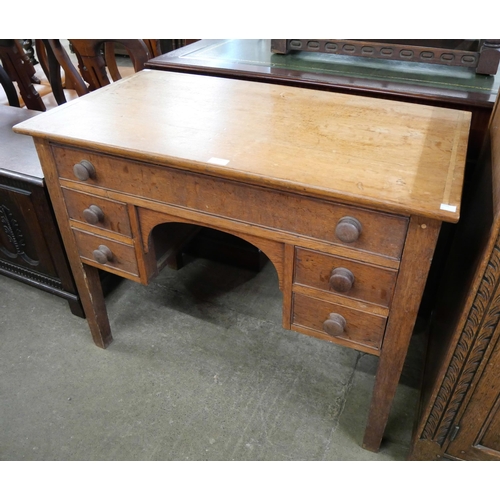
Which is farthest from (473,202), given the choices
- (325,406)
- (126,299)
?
(126,299)

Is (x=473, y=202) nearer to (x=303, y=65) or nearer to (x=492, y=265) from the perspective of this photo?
(x=492, y=265)

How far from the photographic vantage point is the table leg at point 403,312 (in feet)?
2.87

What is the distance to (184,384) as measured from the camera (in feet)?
5.03

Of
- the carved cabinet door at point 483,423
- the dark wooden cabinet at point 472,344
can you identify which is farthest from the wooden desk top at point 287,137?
the carved cabinet door at point 483,423

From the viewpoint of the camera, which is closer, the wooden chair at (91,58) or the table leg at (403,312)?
the table leg at (403,312)

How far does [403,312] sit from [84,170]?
2.78 feet

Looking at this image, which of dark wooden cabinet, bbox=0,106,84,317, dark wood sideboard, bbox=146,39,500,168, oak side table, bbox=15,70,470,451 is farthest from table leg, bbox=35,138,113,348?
dark wood sideboard, bbox=146,39,500,168

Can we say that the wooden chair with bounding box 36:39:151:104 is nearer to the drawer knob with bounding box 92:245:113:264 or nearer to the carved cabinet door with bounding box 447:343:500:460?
A: the drawer knob with bounding box 92:245:113:264

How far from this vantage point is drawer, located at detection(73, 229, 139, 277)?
4.28 ft

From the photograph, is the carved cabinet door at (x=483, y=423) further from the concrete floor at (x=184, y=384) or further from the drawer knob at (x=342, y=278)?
the drawer knob at (x=342, y=278)

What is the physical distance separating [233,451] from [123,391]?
431 millimetres

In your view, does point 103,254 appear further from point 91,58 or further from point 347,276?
point 91,58

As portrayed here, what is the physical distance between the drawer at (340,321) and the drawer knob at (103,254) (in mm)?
580

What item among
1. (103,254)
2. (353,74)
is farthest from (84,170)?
(353,74)
